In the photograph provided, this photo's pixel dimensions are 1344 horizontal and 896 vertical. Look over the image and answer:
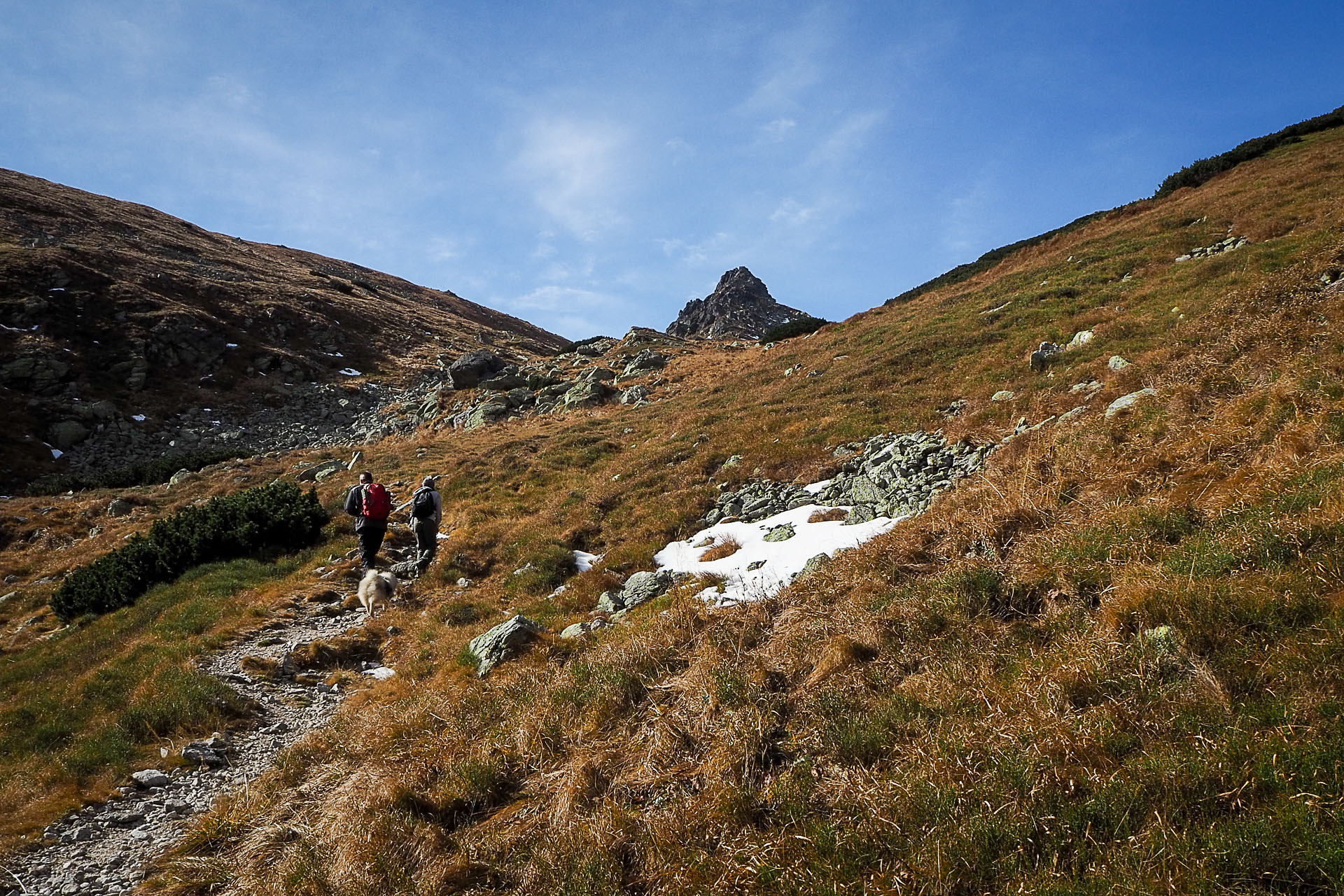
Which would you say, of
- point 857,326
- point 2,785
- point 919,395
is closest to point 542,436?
point 919,395

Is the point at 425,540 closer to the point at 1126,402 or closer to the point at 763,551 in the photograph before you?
the point at 763,551

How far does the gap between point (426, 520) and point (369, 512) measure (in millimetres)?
1346

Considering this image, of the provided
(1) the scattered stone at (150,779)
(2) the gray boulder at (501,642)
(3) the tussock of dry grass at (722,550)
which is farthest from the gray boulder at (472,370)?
(1) the scattered stone at (150,779)

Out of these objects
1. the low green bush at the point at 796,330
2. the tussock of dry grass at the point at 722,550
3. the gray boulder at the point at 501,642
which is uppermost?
the low green bush at the point at 796,330

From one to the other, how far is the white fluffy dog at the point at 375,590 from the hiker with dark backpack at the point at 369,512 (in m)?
2.13

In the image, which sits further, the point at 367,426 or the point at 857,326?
the point at 367,426

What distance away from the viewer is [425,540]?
1555 centimetres

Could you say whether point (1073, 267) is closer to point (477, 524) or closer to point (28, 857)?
point (477, 524)

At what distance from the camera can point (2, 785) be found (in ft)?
25.0

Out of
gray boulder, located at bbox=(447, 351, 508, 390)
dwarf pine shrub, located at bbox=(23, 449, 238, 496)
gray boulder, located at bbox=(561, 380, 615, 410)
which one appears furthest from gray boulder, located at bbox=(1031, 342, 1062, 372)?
dwarf pine shrub, located at bbox=(23, 449, 238, 496)

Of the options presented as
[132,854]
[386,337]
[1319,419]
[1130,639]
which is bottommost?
[132,854]

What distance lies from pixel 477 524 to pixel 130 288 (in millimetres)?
58564

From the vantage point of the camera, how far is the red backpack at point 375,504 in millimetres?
15305

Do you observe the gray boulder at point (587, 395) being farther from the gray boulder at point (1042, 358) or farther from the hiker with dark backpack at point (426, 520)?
the gray boulder at point (1042, 358)
